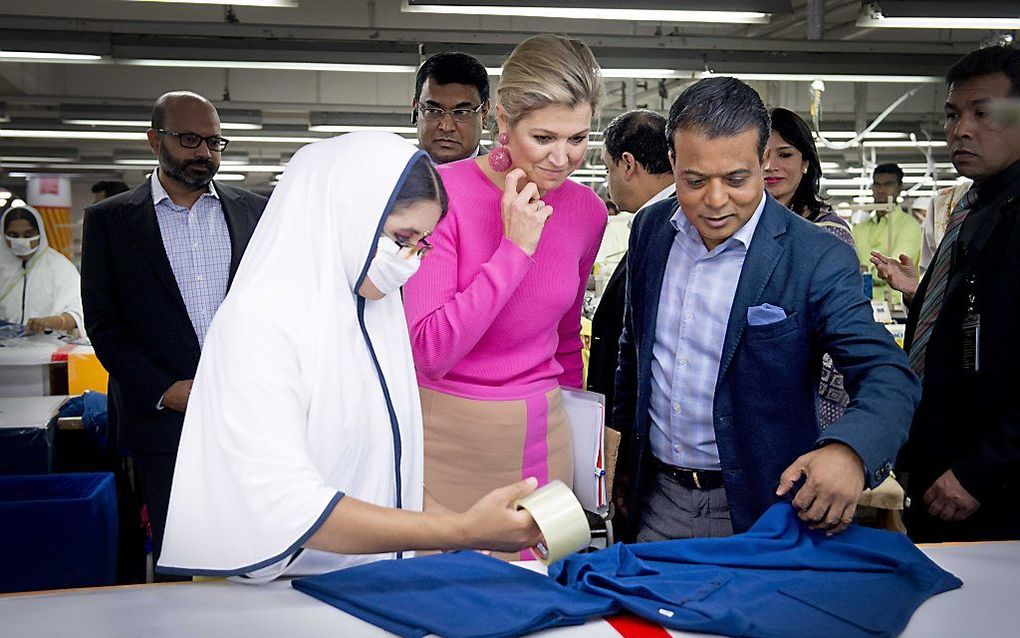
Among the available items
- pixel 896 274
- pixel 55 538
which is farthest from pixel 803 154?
pixel 55 538

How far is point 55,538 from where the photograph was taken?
3.34 meters

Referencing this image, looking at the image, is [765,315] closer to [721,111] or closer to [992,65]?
[721,111]

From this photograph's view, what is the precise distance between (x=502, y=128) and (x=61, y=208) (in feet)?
28.5

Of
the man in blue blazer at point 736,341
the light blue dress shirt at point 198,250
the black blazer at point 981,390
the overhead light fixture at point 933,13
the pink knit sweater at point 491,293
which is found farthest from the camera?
the overhead light fixture at point 933,13

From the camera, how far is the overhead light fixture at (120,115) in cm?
1141

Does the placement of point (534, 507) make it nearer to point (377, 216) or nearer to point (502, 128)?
point (377, 216)

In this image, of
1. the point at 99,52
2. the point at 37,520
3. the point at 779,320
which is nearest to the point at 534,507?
the point at 779,320

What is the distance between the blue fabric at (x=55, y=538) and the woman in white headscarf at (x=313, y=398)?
2.07 m

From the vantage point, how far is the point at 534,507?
1441mm

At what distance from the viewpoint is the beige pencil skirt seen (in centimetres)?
205

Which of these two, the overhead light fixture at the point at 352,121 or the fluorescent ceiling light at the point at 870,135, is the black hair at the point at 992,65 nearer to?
the fluorescent ceiling light at the point at 870,135

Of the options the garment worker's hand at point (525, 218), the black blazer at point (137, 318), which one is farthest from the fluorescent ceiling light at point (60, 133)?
the garment worker's hand at point (525, 218)

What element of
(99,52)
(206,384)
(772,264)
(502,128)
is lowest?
(206,384)

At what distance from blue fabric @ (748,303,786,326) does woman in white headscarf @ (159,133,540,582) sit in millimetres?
642
